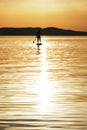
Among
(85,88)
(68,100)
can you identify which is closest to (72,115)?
(68,100)

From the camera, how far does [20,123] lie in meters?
8.13

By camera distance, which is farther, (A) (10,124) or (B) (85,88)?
(B) (85,88)

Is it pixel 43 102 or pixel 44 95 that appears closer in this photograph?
pixel 43 102

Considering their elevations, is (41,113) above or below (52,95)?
below

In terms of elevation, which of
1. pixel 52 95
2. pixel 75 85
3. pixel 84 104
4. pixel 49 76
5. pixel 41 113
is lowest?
pixel 41 113

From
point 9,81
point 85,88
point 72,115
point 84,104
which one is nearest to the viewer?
point 72,115

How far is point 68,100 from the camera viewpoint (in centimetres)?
1093

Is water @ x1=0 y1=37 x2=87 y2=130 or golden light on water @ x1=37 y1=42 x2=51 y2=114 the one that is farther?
golden light on water @ x1=37 y1=42 x2=51 y2=114

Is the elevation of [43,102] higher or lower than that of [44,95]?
lower

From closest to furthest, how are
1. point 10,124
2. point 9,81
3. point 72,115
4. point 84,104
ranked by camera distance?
point 10,124 < point 72,115 < point 84,104 < point 9,81

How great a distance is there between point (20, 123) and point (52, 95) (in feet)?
12.4

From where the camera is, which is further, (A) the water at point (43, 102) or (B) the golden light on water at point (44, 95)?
(B) the golden light on water at point (44, 95)

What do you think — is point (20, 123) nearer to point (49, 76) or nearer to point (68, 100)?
point (68, 100)

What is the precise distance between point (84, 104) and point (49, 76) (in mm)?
6747
